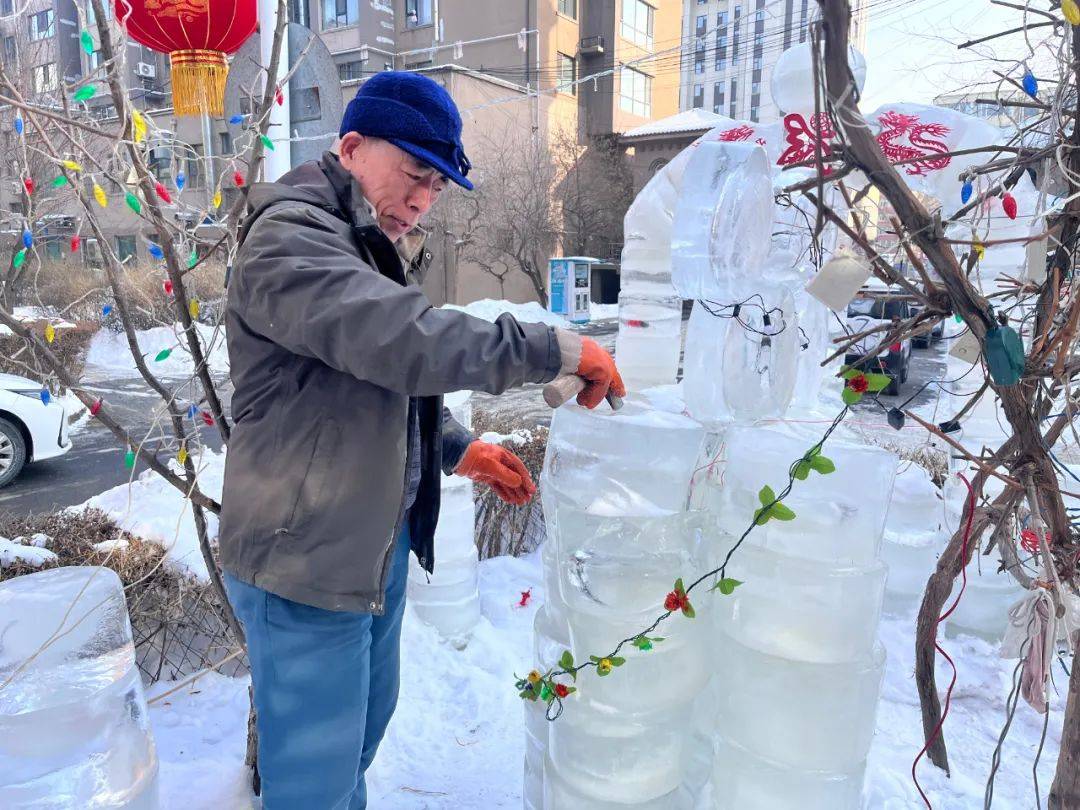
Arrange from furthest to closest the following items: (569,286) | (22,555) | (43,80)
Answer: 1. (569,286)
2. (43,80)
3. (22,555)

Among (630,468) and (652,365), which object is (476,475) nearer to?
(630,468)

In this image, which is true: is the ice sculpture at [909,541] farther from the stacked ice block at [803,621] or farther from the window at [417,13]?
the window at [417,13]

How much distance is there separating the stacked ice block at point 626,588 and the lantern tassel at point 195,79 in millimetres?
1677

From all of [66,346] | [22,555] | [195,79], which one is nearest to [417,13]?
[66,346]

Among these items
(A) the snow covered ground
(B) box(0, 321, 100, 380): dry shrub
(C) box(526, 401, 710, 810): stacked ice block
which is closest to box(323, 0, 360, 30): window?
(B) box(0, 321, 100, 380): dry shrub

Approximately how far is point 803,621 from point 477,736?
1.43m

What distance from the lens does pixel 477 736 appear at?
2.54 metres

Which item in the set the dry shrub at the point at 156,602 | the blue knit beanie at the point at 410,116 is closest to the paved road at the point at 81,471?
the dry shrub at the point at 156,602

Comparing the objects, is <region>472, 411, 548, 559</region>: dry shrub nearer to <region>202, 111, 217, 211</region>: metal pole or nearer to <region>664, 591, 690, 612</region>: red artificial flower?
<region>202, 111, 217, 211</region>: metal pole

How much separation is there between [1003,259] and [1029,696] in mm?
3009

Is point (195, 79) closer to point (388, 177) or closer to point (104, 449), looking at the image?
point (388, 177)

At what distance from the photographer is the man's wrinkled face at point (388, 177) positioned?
1.53 m

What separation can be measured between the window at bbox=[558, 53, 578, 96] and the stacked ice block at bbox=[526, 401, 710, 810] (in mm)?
21956

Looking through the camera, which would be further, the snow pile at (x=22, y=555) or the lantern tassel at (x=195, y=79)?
the snow pile at (x=22, y=555)
